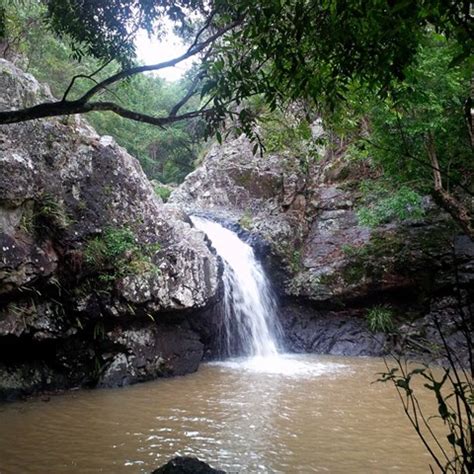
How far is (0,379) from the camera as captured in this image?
644 centimetres

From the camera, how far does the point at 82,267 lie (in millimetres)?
7148

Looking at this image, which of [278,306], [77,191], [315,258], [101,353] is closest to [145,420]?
[101,353]

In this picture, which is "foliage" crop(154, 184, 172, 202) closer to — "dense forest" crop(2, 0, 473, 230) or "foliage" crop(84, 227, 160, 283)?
"dense forest" crop(2, 0, 473, 230)

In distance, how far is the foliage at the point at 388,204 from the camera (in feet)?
32.1

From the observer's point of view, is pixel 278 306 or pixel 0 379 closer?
pixel 0 379

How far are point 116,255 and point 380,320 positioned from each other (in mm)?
A: 6413

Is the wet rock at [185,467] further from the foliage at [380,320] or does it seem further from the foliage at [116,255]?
the foliage at [380,320]

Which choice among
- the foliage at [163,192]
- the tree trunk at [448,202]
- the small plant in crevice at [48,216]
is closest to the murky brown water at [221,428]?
the small plant in crevice at [48,216]

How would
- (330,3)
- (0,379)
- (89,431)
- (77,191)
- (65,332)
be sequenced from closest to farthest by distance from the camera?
(330,3) → (89,431) → (0,379) → (65,332) → (77,191)

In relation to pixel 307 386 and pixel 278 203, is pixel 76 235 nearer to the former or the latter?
pixel 307 386

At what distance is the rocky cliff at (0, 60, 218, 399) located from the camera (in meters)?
6.57

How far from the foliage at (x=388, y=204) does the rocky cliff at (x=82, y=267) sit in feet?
14.0

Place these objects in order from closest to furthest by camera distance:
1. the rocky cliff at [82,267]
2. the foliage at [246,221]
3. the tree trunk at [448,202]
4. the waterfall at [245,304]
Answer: the rocky cliff at [82,267]
the tree trunk at [448,202]
the waterfall at [245,304]
the foliage at [246,221]

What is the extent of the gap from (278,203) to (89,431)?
1008cm
